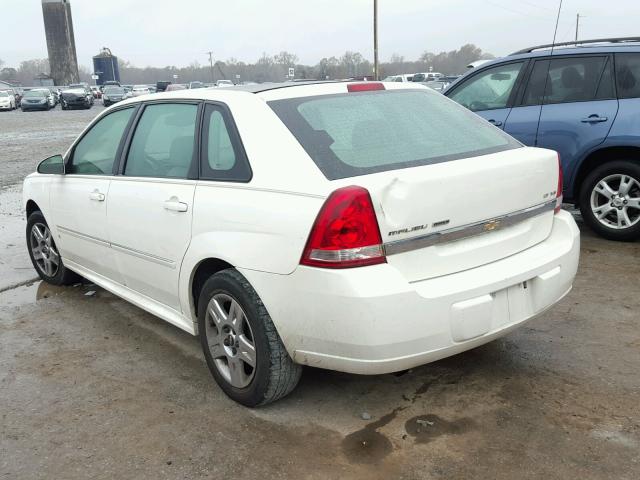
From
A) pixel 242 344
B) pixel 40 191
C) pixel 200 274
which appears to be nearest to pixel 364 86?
pixel 200 274

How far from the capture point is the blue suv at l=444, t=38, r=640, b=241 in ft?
18.4

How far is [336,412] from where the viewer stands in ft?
10.2

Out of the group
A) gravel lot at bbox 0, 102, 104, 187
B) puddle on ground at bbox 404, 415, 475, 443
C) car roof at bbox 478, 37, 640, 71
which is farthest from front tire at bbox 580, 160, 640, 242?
gravel lot at bbox 0, 102, 104, 187

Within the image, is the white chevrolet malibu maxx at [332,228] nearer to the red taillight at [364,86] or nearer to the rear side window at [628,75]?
the red taillight at [364,86]

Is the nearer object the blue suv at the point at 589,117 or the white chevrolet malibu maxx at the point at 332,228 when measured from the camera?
the white chevrolet malibu maxx at the point at 332,228

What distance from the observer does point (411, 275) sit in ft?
8.67

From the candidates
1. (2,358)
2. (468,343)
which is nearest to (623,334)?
(468,343)

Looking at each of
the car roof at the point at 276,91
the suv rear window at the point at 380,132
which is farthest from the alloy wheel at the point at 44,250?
the suv rear window at the point at 380,132

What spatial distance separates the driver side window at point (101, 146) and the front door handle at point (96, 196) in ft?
0.46

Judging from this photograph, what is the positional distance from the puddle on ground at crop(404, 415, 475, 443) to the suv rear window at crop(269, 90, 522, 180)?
3.96ft

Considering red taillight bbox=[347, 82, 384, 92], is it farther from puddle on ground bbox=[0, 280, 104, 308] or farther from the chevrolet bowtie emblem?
puddle on ground bbox=[0, 280, 104, 308]

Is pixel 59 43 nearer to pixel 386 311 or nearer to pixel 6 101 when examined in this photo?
pixel 6 101

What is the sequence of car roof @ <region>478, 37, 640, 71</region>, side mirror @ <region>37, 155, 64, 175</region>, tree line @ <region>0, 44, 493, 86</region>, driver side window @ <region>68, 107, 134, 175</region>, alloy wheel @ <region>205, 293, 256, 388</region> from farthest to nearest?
tree line @ <region>0, 44, 493, 86</region> < car roof @ <region>478, 37, 640, 71</region> < side mirror @ <region>37, 155, 64, 175</region> < driver side window @ <region>68, 107, 134, 175</region> < alloy wheel @ <region>205, 293, 256, 388</region>

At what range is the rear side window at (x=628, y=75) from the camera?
18.2ft
